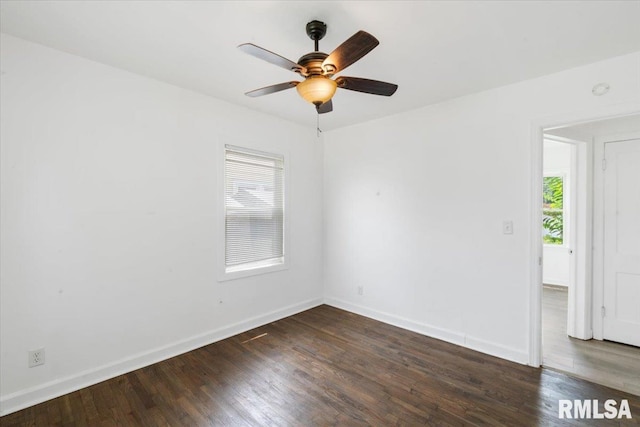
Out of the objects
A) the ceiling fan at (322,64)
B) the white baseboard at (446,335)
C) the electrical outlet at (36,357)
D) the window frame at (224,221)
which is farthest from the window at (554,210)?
the electrical outlet at (36,357)

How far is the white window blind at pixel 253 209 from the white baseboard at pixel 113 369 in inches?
26.9

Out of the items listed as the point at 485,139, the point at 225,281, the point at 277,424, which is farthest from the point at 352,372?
the point at 485,139

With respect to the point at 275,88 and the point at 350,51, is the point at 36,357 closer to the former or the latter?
the point at 275,88

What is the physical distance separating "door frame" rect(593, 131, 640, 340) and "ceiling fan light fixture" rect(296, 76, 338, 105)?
3228mm

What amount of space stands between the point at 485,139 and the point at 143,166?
330cm

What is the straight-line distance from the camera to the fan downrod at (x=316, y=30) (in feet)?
5.87

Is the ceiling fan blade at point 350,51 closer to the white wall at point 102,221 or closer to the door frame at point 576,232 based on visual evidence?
the white wall at point 102,221

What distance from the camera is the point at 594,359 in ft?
8.93

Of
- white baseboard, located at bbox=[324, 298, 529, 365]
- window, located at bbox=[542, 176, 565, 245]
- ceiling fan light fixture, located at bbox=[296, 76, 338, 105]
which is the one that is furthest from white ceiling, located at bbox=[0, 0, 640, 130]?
window, located at bbox=[542, 176, 565, 245]

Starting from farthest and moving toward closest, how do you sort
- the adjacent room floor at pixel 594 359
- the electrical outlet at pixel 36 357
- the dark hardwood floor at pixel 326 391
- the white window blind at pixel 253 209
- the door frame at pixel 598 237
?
1. the white window blind at pixel 253 209
2. the door frame at pixel 598 237
3. the adjacent room floor at pixel 594 359
4. the electrical outlet at pixel 36 357
5. the dark hardwood floor at pixel 326 391

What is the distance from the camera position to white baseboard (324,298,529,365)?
8.84 ft

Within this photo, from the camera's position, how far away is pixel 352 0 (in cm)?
163

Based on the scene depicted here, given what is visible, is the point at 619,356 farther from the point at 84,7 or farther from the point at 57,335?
the point at 84,7

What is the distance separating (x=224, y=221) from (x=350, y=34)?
7.32 feet
